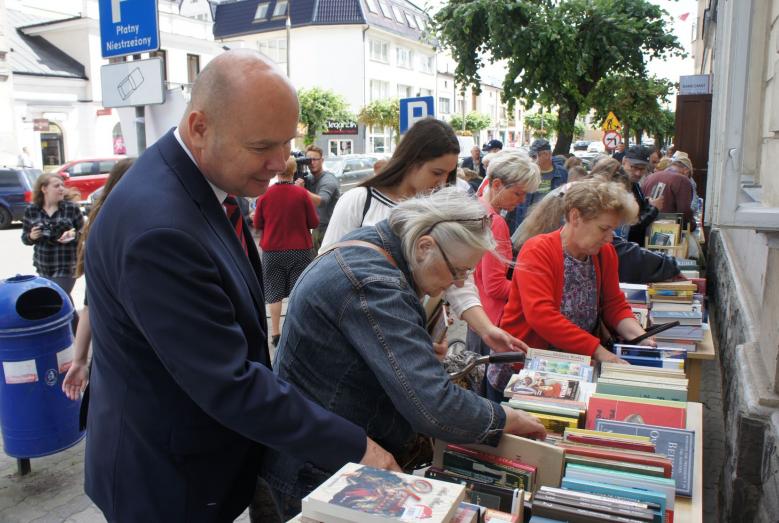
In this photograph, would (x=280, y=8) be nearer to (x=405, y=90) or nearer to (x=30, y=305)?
(x=405, y=90)

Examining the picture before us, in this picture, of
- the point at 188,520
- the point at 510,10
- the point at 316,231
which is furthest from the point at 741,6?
the point at 510,10

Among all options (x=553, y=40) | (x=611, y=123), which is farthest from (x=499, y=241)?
(x=611, y=123)

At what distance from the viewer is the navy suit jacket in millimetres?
1429

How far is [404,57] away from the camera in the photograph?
49.6m

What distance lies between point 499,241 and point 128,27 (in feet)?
11.4

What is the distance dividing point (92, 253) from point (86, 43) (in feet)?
103

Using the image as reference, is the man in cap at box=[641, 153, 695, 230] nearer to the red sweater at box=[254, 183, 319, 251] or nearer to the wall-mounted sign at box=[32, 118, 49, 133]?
the red sweater at box=[254, 183, 319, 251]

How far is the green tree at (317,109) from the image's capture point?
A: 3869cm

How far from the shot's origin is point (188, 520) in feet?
5.43

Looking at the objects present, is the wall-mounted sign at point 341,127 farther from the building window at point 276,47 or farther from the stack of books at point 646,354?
the stack of books at point 646,354

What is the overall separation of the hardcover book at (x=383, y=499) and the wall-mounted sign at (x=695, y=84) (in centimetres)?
1384

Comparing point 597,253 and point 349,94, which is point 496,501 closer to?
point 597,253

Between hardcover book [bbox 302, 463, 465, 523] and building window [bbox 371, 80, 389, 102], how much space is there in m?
45.4

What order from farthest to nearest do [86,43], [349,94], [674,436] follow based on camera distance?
[349,94] → [86,43] → [674,436]
